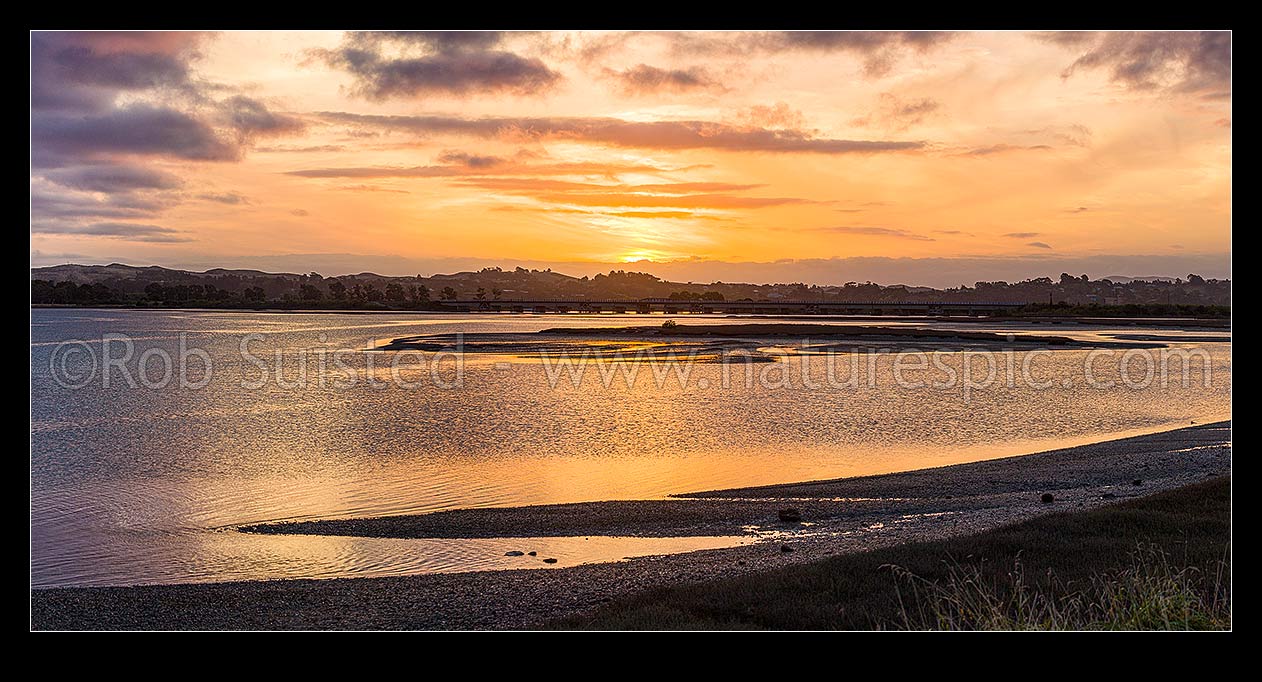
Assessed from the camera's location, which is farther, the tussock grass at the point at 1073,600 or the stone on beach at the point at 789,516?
the stone on beach at the point at 789,516

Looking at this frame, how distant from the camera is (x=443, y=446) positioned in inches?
1303

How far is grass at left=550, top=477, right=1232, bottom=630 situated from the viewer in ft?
37.0

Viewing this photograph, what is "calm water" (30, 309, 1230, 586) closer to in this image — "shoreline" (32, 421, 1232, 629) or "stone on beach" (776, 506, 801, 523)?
"shoreline" (32, 421, 1232, 629)

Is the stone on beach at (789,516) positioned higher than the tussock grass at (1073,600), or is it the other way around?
the tussock grass at (1073,600)

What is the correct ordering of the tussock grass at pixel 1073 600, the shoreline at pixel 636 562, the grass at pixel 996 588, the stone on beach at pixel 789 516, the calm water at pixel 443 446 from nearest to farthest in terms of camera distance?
the tussock grass at pixel 1073 600
the grass at pixel 996 588
the shoreline at pixel 636 562
the calm water at pixel 443 446
the stone on beach at pixel 789 516

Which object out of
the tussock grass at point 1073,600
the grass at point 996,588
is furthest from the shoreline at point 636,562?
the tussock grass at point 1073,600

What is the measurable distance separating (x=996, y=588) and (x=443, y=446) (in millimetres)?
22882

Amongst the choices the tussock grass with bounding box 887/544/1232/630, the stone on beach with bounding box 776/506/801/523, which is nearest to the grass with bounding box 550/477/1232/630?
the tussock grass with bounding box 887/544/1232/630

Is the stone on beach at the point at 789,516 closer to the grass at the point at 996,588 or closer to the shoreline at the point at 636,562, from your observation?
the shoreline at the point at 636,562

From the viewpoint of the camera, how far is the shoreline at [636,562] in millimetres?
13727

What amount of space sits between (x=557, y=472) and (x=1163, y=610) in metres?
18.9

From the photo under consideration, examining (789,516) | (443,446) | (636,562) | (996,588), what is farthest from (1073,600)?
(443,446)

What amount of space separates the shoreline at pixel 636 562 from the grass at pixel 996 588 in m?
1.26
